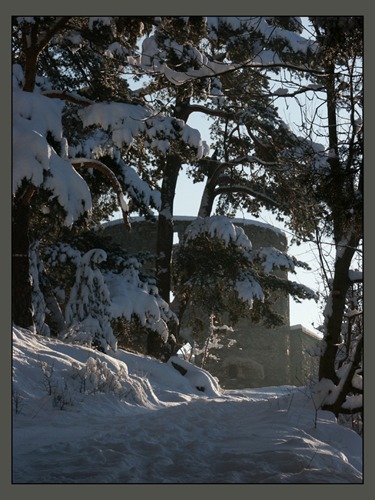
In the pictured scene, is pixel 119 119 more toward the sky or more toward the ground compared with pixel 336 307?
more toward the sky

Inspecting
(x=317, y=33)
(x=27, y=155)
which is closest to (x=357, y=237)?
(x=317, y=33)

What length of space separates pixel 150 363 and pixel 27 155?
6142 mm

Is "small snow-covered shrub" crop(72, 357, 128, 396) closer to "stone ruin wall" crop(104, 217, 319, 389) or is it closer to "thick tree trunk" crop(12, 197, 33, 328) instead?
"thick tree trunk" crop(12, 197, 33, 328)

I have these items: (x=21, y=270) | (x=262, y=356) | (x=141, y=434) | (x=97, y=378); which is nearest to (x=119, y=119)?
(x=21, y=270)

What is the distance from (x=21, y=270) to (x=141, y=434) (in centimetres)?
461

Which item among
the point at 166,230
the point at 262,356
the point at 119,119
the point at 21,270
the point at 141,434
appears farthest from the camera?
the point at 262,356

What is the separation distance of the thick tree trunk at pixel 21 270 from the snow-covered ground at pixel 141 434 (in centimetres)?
58

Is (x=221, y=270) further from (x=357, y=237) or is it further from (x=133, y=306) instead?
(x=357, y=237)

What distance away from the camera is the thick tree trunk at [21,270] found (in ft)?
30.1

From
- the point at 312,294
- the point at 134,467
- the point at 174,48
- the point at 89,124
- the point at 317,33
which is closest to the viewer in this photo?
the point at 134,467

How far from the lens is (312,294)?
1664cm

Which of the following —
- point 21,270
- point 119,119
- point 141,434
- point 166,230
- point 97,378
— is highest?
point 119,119

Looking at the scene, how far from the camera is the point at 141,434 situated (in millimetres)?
5441

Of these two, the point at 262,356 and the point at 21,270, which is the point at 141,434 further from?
the point at 262,356
